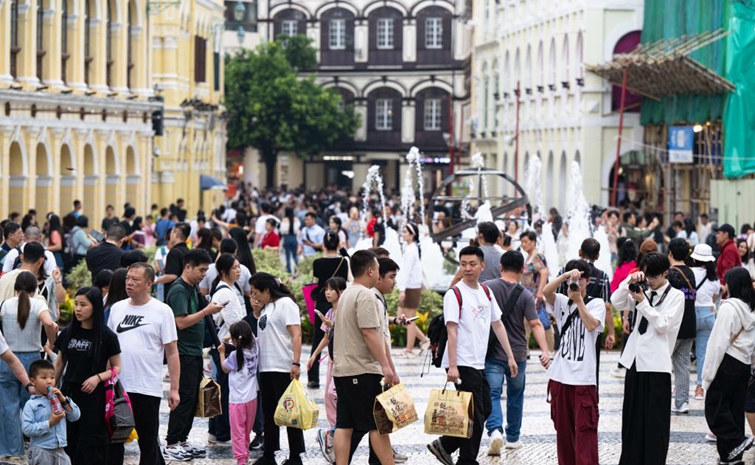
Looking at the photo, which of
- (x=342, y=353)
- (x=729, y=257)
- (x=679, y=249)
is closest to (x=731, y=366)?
(x=679, y=249)

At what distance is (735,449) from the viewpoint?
13.7 metres

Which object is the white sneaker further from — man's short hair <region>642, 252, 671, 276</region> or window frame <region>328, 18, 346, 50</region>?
window frame <region>328, 18, 346, 50</region>

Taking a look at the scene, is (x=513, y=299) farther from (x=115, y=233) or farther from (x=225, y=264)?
(x=115, y=233)

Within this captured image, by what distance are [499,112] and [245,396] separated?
50.1 meters

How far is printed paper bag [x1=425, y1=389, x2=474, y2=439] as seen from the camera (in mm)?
12414

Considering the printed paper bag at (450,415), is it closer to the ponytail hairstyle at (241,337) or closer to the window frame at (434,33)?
the ponytail hairstyle at (241,337)

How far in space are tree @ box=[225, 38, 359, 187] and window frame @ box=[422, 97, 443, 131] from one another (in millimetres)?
5362

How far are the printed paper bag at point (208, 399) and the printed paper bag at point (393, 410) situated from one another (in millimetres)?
1867

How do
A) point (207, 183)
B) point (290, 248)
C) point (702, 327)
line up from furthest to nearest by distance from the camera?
1. point (207, 183)
2. point (290, 248)
3. point (702, 327)

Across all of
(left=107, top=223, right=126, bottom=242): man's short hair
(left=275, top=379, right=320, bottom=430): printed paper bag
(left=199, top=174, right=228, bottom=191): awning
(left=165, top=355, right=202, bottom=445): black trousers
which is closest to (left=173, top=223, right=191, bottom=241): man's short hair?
(left=107, top=223, right=126, bottom=242): man's short hair

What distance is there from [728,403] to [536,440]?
6.33 feet

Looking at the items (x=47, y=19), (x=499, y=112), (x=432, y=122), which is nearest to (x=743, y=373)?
(x=47, y=19)

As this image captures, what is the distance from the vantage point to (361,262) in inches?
475

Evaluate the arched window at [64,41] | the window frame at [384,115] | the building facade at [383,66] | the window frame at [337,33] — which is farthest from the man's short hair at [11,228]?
the window frame at [337,33]
